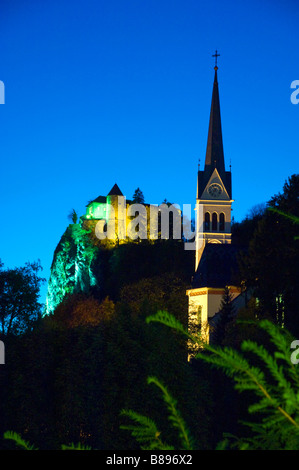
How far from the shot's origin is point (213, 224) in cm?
11588

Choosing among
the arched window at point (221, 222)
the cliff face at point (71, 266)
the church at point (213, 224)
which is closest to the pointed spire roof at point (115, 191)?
the cliff face at point (71, 266)

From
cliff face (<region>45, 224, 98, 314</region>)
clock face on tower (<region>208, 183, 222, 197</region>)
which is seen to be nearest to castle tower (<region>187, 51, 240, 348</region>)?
clock face on tower (<region>208, 183, 222, 197</region>)

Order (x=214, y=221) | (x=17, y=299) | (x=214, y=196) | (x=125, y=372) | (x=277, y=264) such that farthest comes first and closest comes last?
(x=214, y=196)
(x=214, y=221)
(x=17, y=299)
(x=277, y=264)
(x=125, y=372)

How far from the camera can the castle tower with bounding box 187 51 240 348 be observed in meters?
83.5

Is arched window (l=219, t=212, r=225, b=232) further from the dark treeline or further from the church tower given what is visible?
the dark treeline

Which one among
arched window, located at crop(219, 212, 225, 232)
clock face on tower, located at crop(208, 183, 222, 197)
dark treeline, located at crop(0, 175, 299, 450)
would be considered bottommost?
dark treeline, located at crop(0, 175, 299, 450)

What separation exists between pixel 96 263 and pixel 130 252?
16.7 m

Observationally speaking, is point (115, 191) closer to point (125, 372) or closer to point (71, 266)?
point (71, 266)

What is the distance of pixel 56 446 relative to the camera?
35.4 m

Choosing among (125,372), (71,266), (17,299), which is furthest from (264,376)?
(71,266)

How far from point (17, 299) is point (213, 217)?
44.6m

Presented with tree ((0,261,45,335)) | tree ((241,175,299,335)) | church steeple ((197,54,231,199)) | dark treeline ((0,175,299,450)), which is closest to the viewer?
dark treeline ((0,175,299,450))

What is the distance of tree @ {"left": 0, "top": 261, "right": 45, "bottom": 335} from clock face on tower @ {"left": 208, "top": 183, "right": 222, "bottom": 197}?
42.9 meters

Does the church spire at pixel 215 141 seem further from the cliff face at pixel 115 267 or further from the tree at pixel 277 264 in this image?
the tree at pixel 277 264
